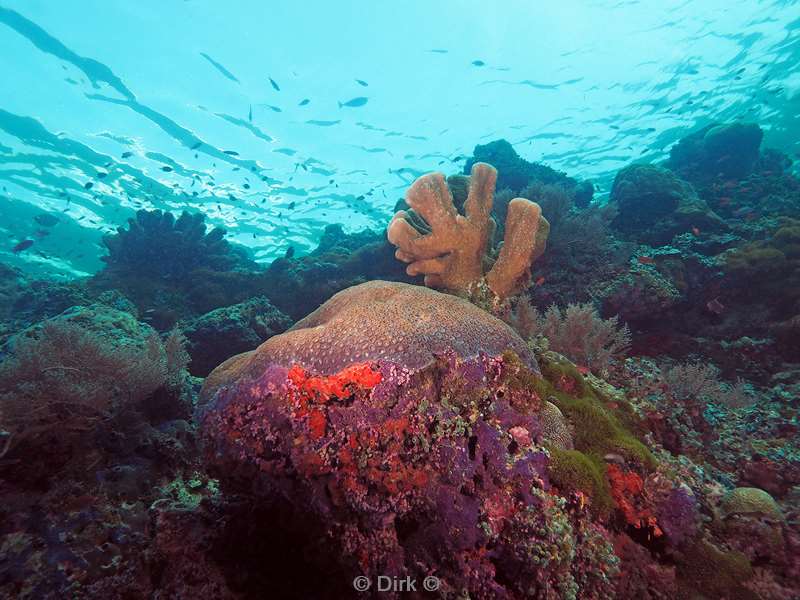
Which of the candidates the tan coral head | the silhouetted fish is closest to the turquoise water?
the silhouetted fish

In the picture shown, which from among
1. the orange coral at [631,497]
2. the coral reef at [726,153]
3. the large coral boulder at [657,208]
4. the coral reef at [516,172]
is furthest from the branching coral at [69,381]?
the coral reef at [726,153]

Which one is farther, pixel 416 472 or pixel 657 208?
pixel 657 208

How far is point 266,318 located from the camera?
30.2ft

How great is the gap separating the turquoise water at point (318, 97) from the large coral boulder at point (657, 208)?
7.61m

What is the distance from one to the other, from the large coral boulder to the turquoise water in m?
7.61

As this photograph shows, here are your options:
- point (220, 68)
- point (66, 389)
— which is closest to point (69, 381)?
point (66, 389)

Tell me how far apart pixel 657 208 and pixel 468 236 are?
10.7 metres

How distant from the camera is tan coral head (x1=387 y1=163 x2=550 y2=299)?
567 centimetres

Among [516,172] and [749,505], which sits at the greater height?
[516,172]

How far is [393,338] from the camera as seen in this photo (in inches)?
98.5

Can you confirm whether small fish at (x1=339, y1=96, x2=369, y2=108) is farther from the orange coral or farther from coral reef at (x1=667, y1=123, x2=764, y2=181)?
the orange coral

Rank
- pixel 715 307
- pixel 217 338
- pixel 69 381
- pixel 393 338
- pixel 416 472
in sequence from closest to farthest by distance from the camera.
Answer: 1. pixel 416 472
2. pixel 393 338
3. pixel 69 381
4. pixel 715 307
5. pixel 217 338

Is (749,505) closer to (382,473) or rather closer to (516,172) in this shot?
(382,473)

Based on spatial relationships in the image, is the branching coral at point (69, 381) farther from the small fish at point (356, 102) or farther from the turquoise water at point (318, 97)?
the small fish at point (356, 102)
